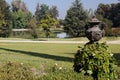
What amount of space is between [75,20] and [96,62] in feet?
206

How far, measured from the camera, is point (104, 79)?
28.5 ft

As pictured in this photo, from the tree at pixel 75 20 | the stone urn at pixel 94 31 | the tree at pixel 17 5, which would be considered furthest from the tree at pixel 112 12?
the stone urn at pixel 94 31

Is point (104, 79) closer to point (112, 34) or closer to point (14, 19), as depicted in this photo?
point (112, 34)

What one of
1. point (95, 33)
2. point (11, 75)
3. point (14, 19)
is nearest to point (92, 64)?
point (95, 33)

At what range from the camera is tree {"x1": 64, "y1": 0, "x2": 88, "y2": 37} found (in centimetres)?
7048

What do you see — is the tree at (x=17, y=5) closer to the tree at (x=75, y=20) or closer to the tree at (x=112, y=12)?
the tree at (x=112, y=12)

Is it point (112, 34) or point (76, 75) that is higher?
point (76, 75)

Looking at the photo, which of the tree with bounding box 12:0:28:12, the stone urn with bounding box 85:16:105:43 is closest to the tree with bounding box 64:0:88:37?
the stone urn with bounding box 85:16:105:43

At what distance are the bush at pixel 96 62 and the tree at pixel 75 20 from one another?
5997cm

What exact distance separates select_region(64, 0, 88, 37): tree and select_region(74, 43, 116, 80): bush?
5997 cm

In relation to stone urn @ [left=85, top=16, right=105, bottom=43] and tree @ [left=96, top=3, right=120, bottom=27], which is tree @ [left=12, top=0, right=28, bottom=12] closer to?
tree @ [left=96, top=3, right=120, bottom=27]

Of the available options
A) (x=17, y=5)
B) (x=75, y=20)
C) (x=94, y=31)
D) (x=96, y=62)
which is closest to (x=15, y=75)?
(x=96, y=62)

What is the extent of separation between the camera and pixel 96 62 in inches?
347

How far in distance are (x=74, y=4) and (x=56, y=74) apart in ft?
226
